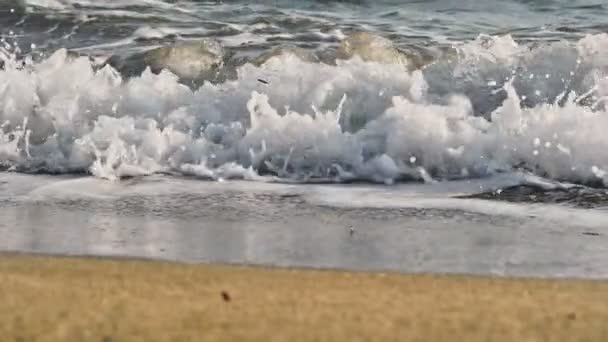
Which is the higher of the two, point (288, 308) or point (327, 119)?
point (288, 308)

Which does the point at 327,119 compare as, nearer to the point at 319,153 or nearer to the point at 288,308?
the point at 319,153

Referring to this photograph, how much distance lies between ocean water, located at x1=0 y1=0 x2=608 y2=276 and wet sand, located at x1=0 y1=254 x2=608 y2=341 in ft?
3.39

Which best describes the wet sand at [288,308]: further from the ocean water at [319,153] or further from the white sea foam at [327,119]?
the white sea foam at [327,119]

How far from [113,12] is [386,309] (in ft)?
28.9

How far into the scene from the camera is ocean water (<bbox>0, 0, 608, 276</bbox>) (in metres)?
4.48

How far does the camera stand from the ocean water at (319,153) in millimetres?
4484

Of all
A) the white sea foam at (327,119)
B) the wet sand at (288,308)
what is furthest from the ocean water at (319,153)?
the wet sand at (288,308)

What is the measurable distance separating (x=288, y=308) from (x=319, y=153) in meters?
3.63

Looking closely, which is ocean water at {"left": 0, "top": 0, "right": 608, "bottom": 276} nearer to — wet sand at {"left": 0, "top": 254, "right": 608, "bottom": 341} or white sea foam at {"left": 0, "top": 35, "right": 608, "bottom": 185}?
white sea foam at {"left": 0, "top": 35, "right": 608, "bottom": 185}

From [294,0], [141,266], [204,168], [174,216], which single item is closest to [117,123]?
[204,168]

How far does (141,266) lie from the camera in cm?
347

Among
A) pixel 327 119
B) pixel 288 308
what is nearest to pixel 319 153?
pixel 327 119

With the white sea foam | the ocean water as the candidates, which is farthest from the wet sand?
the white sea foam

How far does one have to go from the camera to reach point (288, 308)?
252 centimetres
